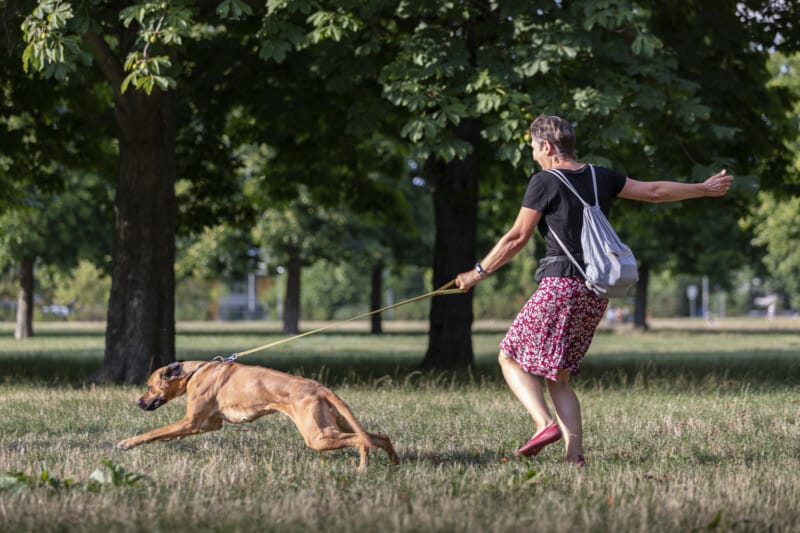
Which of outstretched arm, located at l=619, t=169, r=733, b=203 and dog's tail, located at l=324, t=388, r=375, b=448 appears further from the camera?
outstretched arm, located at l=619, t=169, r=733, b=203

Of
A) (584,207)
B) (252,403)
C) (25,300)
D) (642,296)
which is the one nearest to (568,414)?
(584,207)

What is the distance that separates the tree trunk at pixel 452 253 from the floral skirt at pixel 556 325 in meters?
9.50

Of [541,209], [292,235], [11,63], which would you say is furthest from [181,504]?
[292,235]

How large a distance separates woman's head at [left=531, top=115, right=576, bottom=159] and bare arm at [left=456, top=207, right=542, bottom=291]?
42 centimetres

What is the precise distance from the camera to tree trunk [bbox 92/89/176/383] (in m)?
13.0

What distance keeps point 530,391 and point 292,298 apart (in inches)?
1256

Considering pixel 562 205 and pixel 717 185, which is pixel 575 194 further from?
pixel 717 185

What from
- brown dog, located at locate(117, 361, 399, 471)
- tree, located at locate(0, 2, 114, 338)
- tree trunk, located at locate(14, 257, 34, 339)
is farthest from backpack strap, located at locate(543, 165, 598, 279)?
tree trunk, located at locate(14, 257, 34, 339)

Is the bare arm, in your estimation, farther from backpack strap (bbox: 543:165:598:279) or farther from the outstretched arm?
the outstretched arm

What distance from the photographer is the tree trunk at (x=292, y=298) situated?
37.5m

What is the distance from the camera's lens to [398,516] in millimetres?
4570

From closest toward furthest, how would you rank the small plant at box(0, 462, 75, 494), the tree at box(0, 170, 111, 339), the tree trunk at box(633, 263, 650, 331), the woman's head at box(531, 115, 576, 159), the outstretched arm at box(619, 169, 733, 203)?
the small plant at box(0, 462, 75, 494), the woman's head at box(531, 115, 576, 159), the outstretched arm at box(619, 169, 733, 203), the tree at box(0, 170, 111, 339), the tree trunk at box(633, 263, 650, 331)

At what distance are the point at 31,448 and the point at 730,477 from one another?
4.23 m

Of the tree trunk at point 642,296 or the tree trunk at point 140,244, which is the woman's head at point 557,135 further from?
the tree trunk at point 642,296
